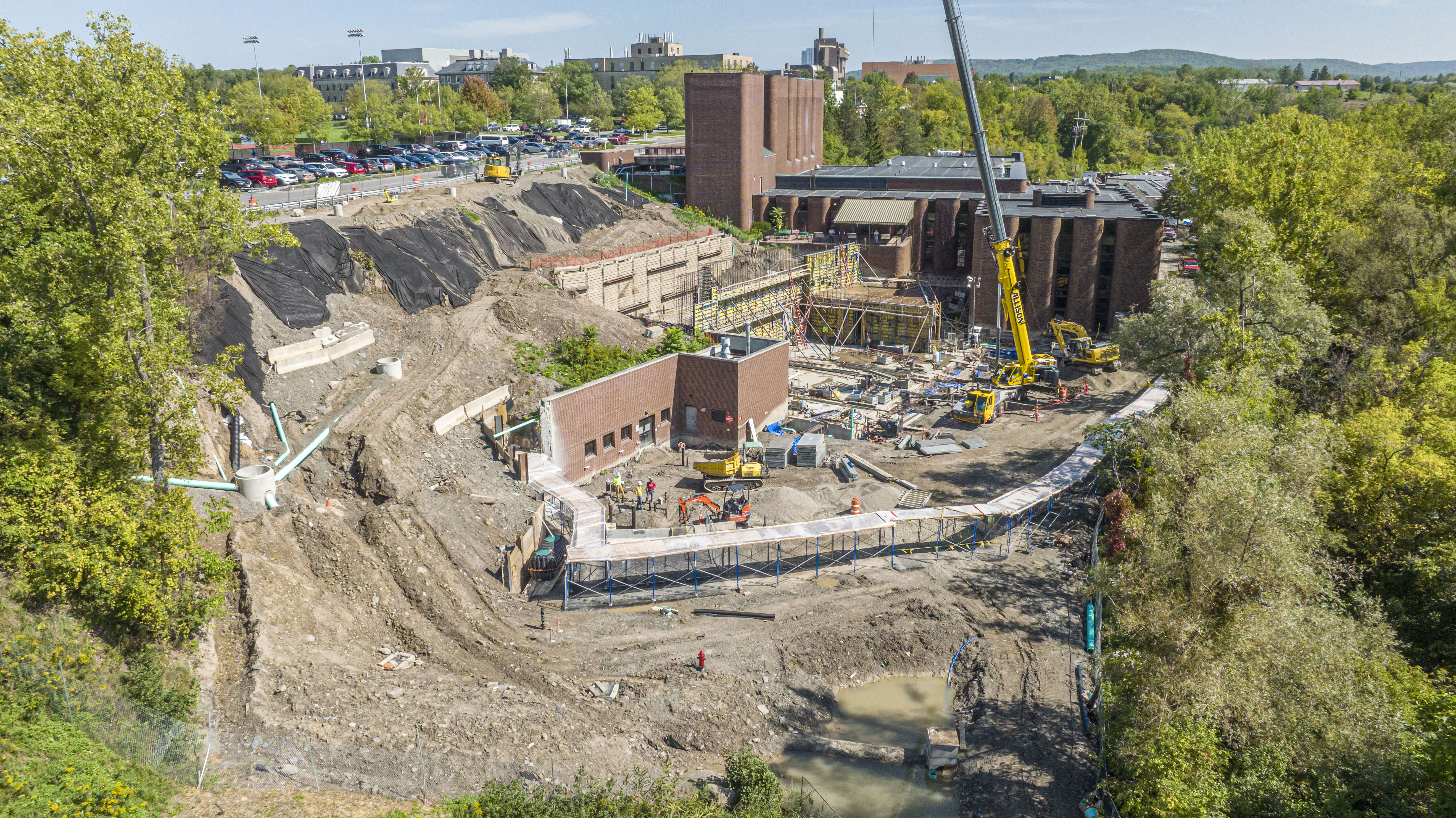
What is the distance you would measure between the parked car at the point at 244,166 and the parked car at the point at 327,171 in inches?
111

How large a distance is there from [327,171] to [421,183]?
12.4 meters

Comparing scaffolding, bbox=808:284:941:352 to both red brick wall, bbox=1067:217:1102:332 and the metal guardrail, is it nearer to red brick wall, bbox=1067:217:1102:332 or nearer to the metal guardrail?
red brick wall, bbox=1067:217:1102:332

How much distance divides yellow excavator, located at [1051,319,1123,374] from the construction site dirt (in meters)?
19.0

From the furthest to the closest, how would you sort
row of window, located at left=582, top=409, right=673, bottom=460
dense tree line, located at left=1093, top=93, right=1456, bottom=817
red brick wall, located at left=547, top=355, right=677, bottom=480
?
row of window, located at left=582, top=409, right=673, bottom=460 < red brick wall, located at left=547, top=355, right=677, bottom=480 < dense tree line, located at left=1093, top=93, right=1456, bottom=817

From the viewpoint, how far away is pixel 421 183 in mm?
52688

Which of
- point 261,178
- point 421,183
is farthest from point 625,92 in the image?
point 261,178

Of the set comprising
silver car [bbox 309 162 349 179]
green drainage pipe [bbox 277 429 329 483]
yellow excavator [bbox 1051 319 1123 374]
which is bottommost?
yellow excavator [bbox 1051 319 1123 374]

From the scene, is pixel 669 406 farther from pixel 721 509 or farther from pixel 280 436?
pixel 280 436

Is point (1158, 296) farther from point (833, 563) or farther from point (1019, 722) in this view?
point (1019, 722)

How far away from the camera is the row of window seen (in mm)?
34156

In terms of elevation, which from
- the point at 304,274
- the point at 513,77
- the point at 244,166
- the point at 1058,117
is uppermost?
the point at 513,77

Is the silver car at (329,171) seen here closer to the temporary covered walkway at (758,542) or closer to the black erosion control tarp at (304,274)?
the black erosion control tarp at (304,274)

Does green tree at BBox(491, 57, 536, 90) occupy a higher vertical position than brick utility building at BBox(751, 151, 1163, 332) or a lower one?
higher

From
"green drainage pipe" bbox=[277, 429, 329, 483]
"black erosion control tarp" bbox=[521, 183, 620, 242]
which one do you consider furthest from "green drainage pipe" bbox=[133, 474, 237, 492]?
"black erosion control tarp" bbox=[521, 183, 620, 242]
